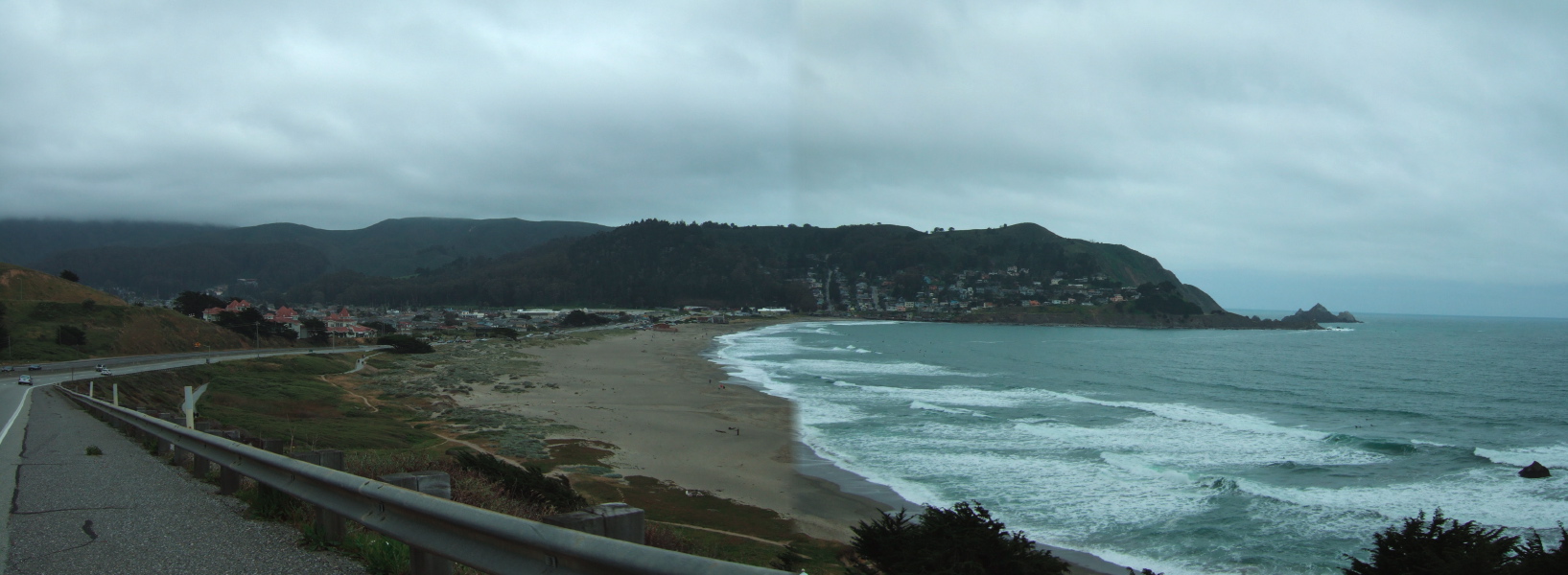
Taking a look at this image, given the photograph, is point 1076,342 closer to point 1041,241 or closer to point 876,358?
point 876,358

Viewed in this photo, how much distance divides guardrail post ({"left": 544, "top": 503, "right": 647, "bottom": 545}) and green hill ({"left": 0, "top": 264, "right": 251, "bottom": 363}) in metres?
49.0

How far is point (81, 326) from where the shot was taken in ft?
146

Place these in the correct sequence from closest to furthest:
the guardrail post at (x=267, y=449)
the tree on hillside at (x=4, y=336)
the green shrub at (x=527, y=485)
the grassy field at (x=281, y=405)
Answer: the guardrail post at (x=267, y=449)
the green shrub at (x=527, y=485)
the grassy field at (x=281, y=405)
the tree on hillside at (x=4, y=336)

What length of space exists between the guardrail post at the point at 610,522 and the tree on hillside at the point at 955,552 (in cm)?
596

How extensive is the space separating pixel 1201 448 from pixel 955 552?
59.5 feet

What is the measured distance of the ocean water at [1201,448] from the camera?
50.3ft

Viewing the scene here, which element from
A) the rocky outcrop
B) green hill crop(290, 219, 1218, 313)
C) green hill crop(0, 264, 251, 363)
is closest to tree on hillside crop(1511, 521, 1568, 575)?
green hill crop(0, 264, 251, 363)

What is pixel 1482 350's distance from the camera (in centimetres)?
7131

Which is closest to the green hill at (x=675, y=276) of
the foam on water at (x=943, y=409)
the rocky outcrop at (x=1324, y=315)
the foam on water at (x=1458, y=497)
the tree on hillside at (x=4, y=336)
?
the rocky outcrop at (x=1324, y=315)

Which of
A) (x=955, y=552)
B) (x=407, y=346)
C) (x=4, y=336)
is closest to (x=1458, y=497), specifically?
(x=955, y=552)

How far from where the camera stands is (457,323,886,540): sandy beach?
1698 centimetres

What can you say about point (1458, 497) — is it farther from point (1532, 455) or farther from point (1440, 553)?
point (1440, 553)

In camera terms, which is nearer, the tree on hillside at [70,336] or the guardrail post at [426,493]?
the guardrail post at [426,493]

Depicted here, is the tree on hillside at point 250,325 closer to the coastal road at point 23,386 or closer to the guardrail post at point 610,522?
the coastal road at point 23,386
